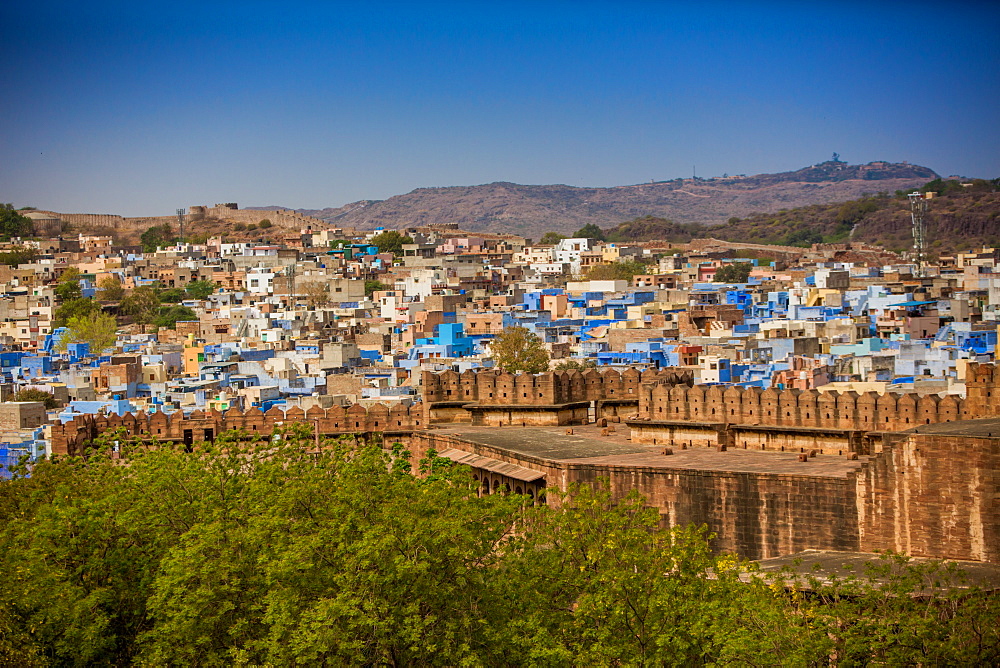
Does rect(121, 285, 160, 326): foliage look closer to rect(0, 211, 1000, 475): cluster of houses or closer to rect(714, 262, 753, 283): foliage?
rect(0, 211, 1000, 475): cluster of houses

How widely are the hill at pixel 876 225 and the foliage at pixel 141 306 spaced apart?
41898 mm

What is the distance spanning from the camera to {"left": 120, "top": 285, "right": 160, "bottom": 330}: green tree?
59.8 m

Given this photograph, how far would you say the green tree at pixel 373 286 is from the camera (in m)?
61.7

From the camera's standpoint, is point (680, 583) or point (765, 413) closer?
point (680, 583)

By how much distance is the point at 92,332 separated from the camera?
162 feet

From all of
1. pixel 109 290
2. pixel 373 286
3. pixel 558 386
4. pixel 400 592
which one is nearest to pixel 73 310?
pixel 109 290

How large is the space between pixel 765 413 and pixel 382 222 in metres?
156

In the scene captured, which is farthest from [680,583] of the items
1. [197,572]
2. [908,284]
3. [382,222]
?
[382,222]

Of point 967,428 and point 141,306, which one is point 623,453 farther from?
point 141,306

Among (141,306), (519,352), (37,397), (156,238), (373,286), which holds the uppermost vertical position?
(156,238)

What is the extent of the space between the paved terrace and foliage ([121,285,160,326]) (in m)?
40.9

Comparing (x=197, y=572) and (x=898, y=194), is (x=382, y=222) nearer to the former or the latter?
(x=898, y=194)

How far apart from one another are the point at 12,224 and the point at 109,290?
87.1 ft

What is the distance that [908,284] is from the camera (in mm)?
50469
